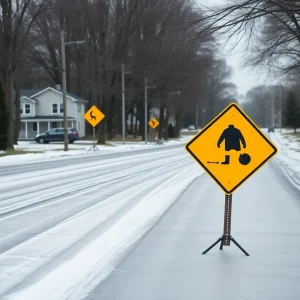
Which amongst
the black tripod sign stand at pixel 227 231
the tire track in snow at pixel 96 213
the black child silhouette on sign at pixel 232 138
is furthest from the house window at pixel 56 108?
the black child silhouette on sign at pixel 232 138

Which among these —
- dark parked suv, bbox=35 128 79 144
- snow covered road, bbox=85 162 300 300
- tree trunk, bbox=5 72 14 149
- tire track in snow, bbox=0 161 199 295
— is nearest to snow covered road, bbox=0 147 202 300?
tire track in snow, bbox=0 161 199 295

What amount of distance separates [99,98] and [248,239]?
52911mm

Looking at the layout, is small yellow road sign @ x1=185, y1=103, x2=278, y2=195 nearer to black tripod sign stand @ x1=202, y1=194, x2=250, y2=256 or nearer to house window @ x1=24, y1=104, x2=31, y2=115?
black tripod sign stand @ x1=202, y1=194, x2=250, y2=256

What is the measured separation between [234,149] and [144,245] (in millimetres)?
1935

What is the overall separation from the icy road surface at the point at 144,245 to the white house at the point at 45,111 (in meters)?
63.5

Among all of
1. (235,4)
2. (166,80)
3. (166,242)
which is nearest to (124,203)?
(166,242)

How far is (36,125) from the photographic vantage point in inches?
3184

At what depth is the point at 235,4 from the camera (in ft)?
55.8

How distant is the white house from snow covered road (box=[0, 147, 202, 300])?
5958 centimetres

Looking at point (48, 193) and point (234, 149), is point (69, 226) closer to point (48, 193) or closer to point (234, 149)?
point (234, 149)

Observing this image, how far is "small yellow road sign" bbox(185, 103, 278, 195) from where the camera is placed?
8.31 m

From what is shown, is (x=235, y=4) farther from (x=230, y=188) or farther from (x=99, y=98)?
(x=99, y=98)

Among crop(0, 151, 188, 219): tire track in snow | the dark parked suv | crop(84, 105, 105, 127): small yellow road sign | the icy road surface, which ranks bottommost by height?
the dark parked suv

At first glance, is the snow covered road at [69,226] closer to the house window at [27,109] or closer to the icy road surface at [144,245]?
the icy road surface at [144,245]
